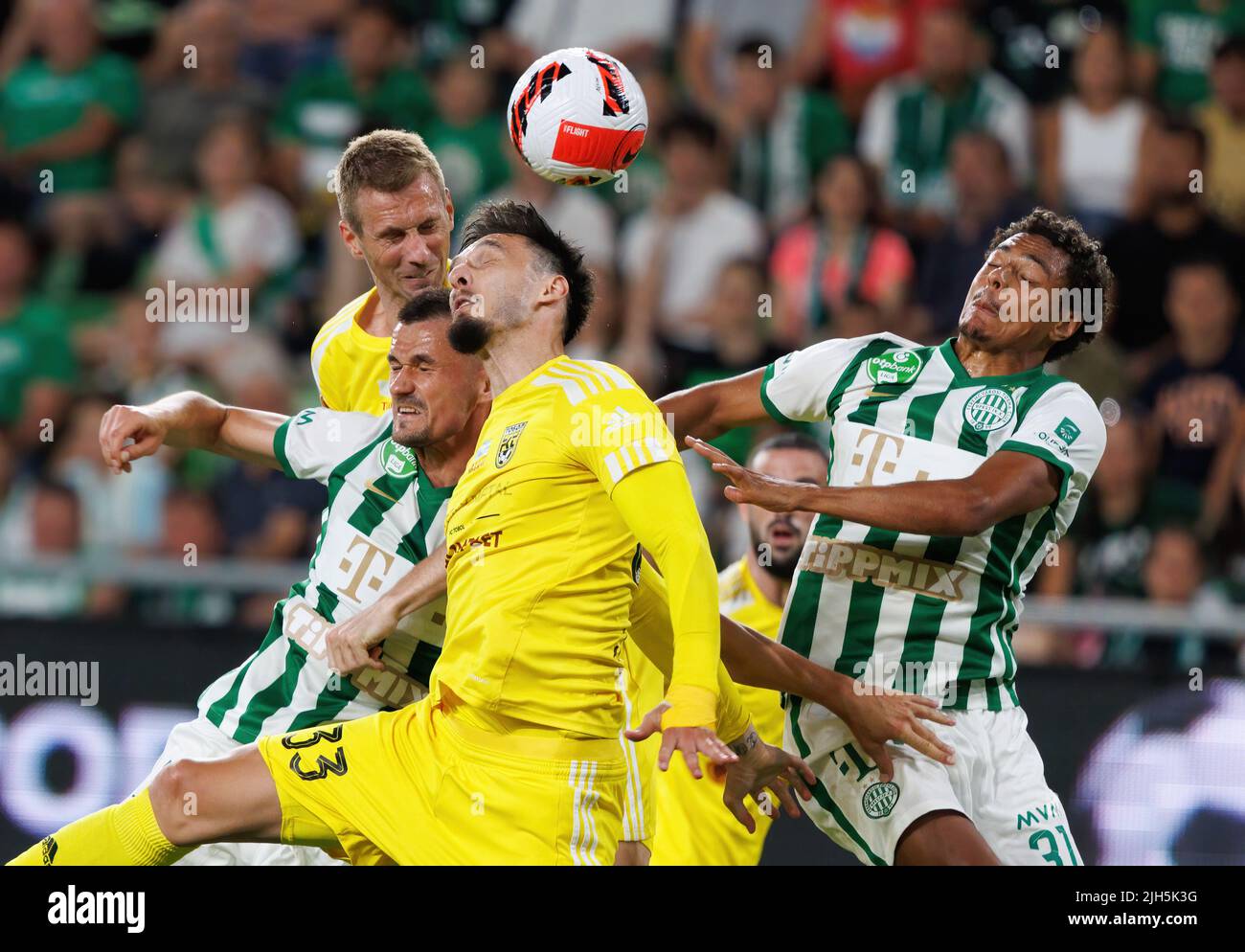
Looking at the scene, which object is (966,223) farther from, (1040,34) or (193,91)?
(193,91)

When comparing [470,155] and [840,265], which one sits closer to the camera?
[840,265]

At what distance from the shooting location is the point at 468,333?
455cm

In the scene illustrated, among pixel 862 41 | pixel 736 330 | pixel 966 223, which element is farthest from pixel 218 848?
pixel 862 41

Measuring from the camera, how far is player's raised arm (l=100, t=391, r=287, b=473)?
5.11 metres

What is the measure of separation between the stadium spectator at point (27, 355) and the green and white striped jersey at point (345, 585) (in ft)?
14.8

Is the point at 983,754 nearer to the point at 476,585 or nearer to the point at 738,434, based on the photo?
the point at 476,585

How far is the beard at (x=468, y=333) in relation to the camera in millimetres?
4547

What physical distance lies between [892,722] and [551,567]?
1.18 m

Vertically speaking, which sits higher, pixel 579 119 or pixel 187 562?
pixel 579 119

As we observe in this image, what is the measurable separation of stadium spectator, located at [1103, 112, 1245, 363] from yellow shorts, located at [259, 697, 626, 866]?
15.8 feet

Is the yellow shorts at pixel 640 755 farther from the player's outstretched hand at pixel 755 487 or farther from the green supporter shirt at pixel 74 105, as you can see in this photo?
the green supporter shirt at pixel 74 105

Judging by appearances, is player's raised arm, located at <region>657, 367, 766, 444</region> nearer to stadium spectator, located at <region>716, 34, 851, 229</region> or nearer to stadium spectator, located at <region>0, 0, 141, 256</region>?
stadium spectator, located at <region>716, 34, 851, 229</region>

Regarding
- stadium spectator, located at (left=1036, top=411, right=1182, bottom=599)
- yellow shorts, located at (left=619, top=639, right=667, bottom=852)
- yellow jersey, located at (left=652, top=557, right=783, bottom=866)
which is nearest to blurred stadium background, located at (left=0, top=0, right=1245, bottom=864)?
stadium spectator, located at (left=1036, top=411, right=1182, bottom=599)

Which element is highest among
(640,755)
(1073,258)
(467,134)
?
(467,134)
